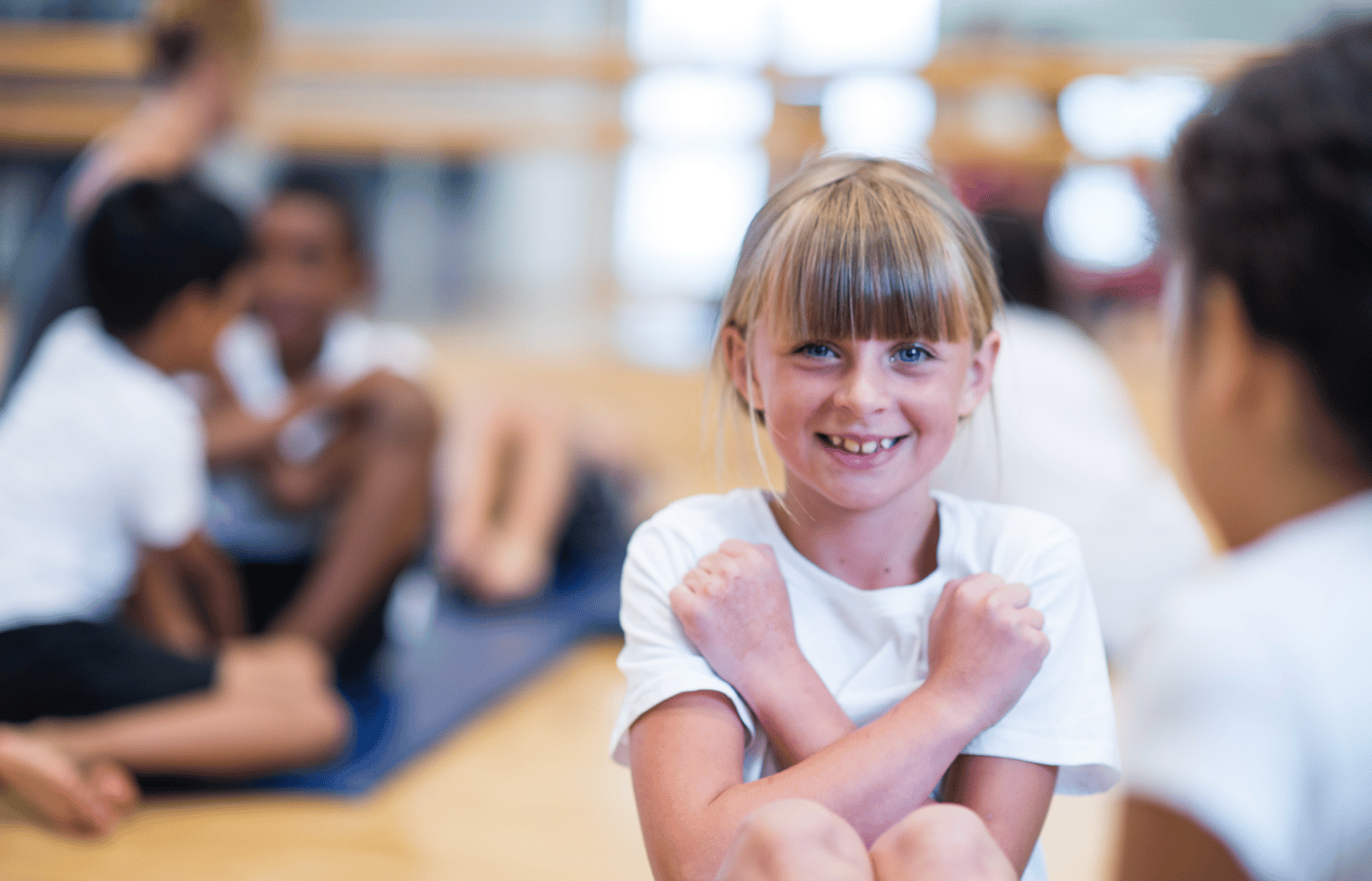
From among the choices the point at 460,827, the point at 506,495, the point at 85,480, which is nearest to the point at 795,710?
the point at 460,827

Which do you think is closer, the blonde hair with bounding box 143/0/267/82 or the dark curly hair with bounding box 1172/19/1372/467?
the dark curly hair with bounding box 1172/19/1372/467

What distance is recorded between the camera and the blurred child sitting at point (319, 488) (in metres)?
1.51

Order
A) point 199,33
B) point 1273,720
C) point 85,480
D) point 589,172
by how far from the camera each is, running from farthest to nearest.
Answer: point 589,172 < point 199,33 < point 85,480 < point 1273,720

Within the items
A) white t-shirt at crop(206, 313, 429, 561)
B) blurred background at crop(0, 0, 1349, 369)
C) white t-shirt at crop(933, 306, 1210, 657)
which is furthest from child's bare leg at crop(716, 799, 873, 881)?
blurred background at crop(0, 0, 1349, 369)

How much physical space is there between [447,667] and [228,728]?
1.41 ft

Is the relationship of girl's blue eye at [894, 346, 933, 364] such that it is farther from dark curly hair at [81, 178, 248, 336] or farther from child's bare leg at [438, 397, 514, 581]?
child's bare leg at [438, 397, 514, 581]

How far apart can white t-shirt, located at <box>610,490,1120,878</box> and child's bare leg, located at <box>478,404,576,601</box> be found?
1.21 m

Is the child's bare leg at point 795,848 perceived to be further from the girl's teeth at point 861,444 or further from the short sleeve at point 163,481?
the short sleeve at point 163,481

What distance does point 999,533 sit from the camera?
2.44 ft

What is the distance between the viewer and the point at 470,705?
1.49 meters

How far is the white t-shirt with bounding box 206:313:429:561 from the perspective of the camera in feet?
5.19

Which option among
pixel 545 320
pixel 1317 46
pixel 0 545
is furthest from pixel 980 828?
pixel 545 320

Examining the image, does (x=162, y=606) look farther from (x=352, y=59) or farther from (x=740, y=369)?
(x=352, y=59)

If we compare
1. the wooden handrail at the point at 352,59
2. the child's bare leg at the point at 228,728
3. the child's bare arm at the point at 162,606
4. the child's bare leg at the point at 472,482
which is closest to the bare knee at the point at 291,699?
the child's bare leg at the point at 228,728
